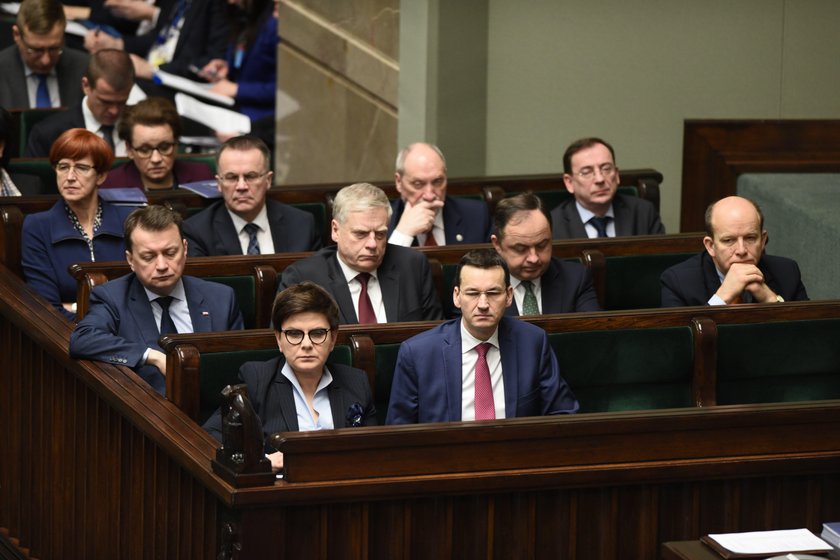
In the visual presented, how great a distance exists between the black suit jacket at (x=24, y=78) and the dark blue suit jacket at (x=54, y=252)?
6.08 feet

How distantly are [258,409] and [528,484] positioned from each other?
800 mm

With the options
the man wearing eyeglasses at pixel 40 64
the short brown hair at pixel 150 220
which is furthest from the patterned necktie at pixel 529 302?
the man wearing eyeglasses at pixel 40 64

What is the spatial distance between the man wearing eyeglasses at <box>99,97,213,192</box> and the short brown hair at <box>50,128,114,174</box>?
A: 1.40 ft

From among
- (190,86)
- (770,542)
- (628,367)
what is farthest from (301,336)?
(190,86)

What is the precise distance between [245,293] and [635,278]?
51.7 inches

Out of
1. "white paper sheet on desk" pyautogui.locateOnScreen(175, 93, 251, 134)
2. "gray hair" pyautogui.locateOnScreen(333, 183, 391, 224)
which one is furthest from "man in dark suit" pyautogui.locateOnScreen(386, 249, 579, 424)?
"white paper sheet on desk" pyautogui.locateOnScreen(175, 93, 251, 134)

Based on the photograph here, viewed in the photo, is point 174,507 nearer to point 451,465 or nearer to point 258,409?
point 258,409

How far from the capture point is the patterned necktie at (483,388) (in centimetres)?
393

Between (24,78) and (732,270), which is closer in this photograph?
(732,270)

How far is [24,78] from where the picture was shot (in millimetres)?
6676

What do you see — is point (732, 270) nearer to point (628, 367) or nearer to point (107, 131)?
point (628, 367)

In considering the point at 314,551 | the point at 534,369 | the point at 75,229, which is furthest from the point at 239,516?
the point at 75,229

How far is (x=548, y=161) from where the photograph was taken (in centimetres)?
704

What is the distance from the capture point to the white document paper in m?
2.80
